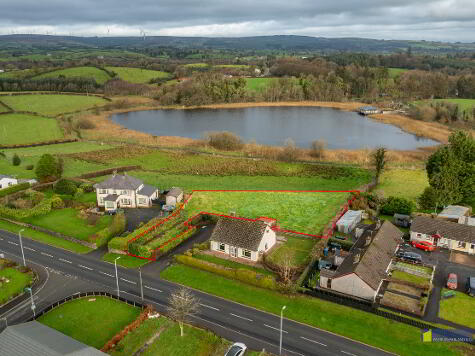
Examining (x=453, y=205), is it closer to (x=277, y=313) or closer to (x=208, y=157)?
(x=277, y=313)

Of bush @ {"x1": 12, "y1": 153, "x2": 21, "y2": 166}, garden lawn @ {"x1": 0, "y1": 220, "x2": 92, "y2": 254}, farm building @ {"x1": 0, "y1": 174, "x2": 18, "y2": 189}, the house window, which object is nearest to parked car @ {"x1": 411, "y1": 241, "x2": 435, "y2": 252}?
the house window

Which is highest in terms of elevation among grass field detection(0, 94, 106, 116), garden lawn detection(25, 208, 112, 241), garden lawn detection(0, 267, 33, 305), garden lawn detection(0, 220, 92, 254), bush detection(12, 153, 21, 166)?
grass field detection(0, 94, 106, 116)

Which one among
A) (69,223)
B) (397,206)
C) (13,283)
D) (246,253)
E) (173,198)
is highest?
(173,198)

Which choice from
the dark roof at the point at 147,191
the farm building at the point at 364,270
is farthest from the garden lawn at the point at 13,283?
the farm building at the point at 364,270

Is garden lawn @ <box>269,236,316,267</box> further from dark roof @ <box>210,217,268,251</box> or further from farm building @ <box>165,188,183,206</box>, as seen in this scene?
farm building @ <box>165,188,183,206</box>

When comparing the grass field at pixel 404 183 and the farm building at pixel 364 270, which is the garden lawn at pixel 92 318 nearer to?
the farm building at pixel 364 270

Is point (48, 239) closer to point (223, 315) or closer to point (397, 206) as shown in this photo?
point (223, 315)

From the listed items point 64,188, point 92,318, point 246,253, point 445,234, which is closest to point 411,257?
point 445,234
